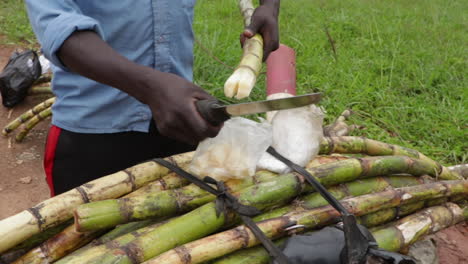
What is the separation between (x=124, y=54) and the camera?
1709 millimetres

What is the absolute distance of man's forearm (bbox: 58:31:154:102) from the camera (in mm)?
1256

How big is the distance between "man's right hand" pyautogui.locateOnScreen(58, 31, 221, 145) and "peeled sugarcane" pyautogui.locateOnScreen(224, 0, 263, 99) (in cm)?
16

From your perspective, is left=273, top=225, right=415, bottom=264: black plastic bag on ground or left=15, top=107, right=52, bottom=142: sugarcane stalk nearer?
left=273, top=225, right=415, bottom=264: black plastic bag on ground

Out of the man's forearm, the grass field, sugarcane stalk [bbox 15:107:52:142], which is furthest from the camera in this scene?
sugarcane stalk [bbox 15:107:52:142]

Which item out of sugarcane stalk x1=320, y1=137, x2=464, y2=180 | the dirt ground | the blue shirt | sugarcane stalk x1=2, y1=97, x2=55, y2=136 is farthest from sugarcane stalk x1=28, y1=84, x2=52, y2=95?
sugarcane stalk x1=320, y1=137, x2=464, y2=180

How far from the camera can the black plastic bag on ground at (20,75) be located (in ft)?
14.0

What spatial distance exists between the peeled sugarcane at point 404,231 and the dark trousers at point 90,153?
78cm

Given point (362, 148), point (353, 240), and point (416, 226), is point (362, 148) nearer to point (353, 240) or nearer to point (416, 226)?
point (416, 226)

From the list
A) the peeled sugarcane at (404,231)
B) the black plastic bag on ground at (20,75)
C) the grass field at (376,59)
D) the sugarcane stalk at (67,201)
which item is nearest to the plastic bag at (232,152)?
the sugarcane stalk at (67,201)

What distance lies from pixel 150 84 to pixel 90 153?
2.44ft

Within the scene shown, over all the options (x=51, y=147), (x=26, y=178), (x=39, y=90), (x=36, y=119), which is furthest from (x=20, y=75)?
(x=51, y=147)

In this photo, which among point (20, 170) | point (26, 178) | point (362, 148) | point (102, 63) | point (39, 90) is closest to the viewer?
point (102, 63)

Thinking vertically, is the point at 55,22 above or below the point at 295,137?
above

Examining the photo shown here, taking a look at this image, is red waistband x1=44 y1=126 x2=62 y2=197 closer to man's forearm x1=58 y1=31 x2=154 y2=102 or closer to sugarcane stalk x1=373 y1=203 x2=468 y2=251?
man's forearm x1=58 y1=31 x2=154 y2=102
